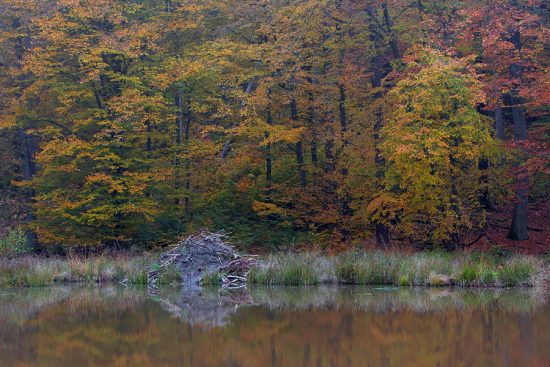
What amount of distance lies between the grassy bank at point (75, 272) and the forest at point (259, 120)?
151 inches

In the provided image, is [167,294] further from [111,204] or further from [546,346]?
[546,346]

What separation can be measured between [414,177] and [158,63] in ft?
36.3

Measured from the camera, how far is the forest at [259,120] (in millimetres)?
22266

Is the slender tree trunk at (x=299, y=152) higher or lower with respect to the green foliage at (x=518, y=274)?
higher

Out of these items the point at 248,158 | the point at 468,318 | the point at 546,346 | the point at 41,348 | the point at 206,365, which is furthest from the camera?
the point at 248,158

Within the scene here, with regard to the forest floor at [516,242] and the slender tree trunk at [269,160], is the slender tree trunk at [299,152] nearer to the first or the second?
the slender tree trunk at [269,160]

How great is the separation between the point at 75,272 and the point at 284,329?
934cm

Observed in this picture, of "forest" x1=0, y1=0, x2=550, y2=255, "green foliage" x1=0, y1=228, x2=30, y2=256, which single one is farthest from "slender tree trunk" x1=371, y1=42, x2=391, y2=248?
"green foliage" x1=0, y1=228, x2=30, y2=256

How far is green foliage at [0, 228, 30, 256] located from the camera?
23487 mm

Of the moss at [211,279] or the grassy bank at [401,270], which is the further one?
the moss at [211,279]

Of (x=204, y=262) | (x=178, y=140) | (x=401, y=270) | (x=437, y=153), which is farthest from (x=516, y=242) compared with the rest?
(x=178, y=140)

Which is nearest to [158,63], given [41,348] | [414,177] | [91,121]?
[91,121]

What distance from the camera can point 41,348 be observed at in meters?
11.2

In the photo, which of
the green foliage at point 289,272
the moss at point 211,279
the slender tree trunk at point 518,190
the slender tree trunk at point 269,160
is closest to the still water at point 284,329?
the green foliage at point 289,272
